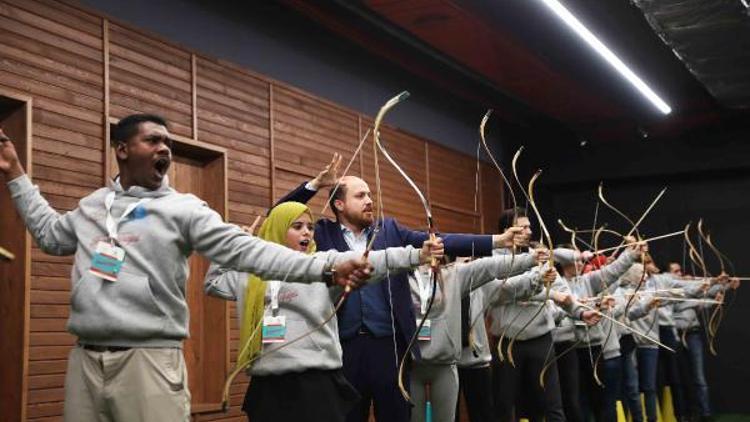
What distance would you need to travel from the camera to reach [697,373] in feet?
24.2

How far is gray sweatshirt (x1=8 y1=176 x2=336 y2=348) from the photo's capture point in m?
1.99

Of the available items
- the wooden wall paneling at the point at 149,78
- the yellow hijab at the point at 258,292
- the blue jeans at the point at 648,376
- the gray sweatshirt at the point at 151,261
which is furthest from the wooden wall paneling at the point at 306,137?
the gray sweatshirt at the point at 151,261

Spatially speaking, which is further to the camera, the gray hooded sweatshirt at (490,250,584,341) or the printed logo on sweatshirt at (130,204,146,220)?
the gray hooded sweatshirt at (490,250,584,341)

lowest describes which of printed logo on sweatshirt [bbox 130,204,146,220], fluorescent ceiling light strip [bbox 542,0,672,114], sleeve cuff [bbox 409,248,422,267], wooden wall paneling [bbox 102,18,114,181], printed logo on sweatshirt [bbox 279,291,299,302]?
printed logo on sweatshirt [bbox 279,291,299,302]

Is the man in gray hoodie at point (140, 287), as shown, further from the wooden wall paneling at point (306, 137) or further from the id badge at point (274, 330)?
the wooden wall paneling at point (306, 137)

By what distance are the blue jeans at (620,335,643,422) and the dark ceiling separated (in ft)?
7.31

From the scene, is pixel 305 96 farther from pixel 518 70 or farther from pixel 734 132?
pixel 734 132

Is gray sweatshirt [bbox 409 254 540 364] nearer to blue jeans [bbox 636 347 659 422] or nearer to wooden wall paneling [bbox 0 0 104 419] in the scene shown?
wooden wall paneling [bbox 0 0 104 419]

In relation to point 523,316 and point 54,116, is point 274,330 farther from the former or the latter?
point 523,316

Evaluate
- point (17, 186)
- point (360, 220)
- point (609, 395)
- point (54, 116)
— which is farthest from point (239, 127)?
point (17, 186)

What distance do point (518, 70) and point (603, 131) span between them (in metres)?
2.19

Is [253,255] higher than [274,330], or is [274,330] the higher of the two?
[253,255]

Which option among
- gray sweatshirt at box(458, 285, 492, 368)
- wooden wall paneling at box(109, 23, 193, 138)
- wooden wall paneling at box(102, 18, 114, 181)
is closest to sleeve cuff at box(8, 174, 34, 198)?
wooden wall paneling at box(102, 18, 114, 181)

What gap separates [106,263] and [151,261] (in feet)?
0.35
